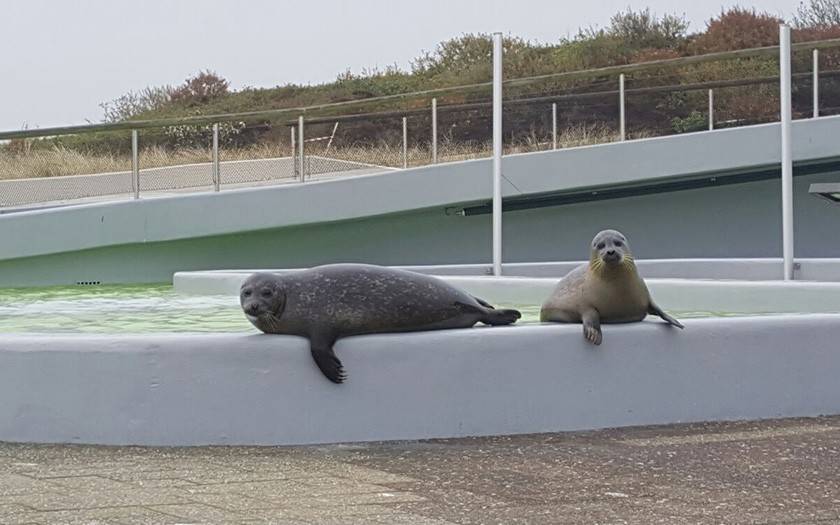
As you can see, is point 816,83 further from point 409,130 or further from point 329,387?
point 329,387

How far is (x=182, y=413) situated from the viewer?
7.60 m

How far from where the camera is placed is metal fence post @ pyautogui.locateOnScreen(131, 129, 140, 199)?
1980 centimetres

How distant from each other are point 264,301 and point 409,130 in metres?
12.8

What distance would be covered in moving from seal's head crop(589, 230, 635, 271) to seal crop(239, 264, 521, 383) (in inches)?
31.8

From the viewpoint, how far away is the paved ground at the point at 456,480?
5660 mm

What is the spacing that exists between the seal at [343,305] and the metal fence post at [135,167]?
39.1 feet

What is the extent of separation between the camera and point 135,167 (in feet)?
65.1

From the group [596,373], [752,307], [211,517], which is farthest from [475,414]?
[752,307]

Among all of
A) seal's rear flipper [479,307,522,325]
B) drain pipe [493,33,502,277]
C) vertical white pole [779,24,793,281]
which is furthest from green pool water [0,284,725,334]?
seal's rear flipper [479,307,522,325]

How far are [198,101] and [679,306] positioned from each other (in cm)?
2686

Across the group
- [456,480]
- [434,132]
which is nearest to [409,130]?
[434,132]

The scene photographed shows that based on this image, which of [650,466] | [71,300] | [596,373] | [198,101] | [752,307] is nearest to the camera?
[650,466]

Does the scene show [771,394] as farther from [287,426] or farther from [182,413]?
[182,413]

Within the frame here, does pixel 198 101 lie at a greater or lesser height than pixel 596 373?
greater
